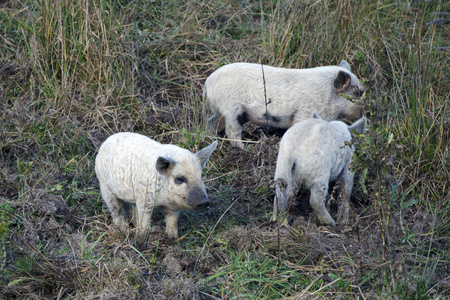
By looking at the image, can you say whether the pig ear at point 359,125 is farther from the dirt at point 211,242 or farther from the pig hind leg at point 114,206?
the pig hind leg at point 114,206

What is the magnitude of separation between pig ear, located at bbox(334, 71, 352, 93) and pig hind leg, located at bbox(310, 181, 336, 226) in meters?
1.64

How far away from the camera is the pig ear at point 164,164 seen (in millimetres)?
4267

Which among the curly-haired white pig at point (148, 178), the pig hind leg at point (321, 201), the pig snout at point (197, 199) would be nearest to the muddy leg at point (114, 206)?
the curly-haired white pig at point (148, 178)

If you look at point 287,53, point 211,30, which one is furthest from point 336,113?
point 211,30

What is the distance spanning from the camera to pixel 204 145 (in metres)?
6.02

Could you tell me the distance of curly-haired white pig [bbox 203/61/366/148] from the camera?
6.12 metres

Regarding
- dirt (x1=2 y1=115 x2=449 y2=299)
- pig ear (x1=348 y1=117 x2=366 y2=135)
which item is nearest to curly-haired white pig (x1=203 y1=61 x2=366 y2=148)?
pig ear (x1=348 y1=117 x2=366 y2=135)

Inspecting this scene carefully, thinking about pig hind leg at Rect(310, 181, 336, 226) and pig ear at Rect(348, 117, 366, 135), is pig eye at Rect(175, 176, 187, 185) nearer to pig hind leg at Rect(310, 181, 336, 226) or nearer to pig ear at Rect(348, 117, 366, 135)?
pig hind leg at Rect(310, 181, 336, 226)

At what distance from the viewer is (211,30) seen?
7723 mm

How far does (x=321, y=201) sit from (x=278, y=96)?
5.39 ft

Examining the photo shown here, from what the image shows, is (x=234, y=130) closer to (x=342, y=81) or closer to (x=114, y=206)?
(x=342, y=81)

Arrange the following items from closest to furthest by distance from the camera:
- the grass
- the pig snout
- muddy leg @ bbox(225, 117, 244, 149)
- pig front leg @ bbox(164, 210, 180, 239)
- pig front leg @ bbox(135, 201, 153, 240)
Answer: the grass
the pig snout
pig front leg @ bbox(135, 201, 153, 240)
pig front leg @ bbox(164, 210, 180, 239)
muddy leg @ bbox(225, 117, 244, 149)

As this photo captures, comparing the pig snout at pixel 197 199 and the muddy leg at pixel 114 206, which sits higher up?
the pig snout at pixel 197 199

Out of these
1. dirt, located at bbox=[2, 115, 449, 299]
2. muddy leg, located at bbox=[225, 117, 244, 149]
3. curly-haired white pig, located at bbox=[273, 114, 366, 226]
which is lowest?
dirt, located at bbox=[2, 115, 449, 299]
